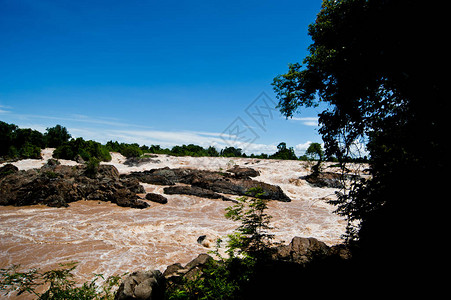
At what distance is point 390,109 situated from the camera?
12.9 feet

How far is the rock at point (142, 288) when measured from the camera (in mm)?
3988

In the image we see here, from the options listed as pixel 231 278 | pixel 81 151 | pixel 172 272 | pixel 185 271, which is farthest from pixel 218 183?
pixel 81 151

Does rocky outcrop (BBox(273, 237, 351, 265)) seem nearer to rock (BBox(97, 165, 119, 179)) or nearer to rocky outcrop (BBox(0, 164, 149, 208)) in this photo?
rocky outcrop (BBox(0, 164, 149, 208))

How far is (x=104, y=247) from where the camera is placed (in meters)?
8.30

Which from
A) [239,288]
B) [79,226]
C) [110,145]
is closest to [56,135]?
[110,145]

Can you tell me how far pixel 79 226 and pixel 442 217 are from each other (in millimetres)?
12915

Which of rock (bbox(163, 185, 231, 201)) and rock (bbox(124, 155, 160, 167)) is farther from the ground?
rock (bbox(124, 155, 160, 167))

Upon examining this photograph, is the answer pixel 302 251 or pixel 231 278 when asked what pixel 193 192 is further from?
pixel 231 278

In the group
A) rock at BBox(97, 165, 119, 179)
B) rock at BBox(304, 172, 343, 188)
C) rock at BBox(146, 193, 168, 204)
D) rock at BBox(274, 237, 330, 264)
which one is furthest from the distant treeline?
rock at BBox(274, 237, 330, 264)

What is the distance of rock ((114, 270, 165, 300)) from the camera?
399 centimetres

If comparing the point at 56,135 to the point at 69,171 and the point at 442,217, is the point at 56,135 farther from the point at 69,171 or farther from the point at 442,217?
the point at 442,217

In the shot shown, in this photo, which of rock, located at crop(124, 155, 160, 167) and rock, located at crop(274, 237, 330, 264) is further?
rock, located at crop(124, 155, 160, 167)

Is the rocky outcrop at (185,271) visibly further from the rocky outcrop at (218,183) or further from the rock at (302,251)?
the rocky outcrop at (218,183)

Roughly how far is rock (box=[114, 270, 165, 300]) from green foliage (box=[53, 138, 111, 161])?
3665 centimetres
